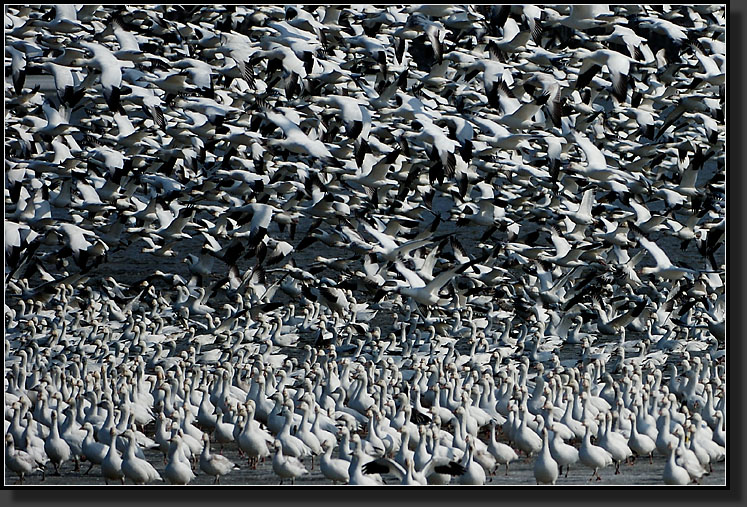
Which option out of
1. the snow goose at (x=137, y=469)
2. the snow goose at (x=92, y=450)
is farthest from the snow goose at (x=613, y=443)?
the snow goose at (x=92, y=450)

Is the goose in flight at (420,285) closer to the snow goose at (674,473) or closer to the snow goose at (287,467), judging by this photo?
the snow goose at (287,467)

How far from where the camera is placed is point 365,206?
14930 millimetres

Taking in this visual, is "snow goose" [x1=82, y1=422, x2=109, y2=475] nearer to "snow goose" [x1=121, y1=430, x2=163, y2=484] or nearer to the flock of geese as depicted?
"snow goose" [x1=121, y1=430, x2=163, y2=484]

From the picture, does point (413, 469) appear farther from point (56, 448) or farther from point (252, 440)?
point (56, 448)

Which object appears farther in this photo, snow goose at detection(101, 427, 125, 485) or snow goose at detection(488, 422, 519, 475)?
snow goose at detection(488, 422, 519, 475)

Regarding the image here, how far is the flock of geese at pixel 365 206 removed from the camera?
1248 centimetres

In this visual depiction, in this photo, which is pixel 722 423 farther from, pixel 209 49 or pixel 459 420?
pixel 209 49

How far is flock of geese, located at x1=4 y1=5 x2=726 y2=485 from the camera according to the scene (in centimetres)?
1248

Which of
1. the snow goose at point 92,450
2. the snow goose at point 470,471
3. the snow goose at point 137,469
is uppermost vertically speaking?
the snow goose at point 470,471

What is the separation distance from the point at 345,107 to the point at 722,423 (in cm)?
537

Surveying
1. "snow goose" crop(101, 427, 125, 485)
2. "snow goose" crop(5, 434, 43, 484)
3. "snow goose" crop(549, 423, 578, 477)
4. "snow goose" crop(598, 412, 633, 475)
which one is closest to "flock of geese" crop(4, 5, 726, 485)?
"snow goose" crop(598, 412, 633, 475)

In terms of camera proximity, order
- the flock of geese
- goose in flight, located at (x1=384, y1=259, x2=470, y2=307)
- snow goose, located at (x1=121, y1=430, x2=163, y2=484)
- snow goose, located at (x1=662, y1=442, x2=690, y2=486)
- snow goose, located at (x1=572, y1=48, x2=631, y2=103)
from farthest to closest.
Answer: goose in flight, located at (x1=384, y1=259, x2=470, y2=307) → snow goose, located at (x1=572, y1=48, x2=631, y2=103) → the flock of geese → snow goose, located at (x1=121, y1=430, x2=163, y2=484) → snow goose, located at (x1=662, y1=442, x2=690, y2=486)

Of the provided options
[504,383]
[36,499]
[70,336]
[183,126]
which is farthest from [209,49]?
[36,499]

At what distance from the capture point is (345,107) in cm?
1420
